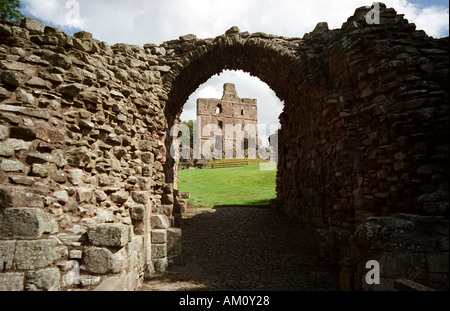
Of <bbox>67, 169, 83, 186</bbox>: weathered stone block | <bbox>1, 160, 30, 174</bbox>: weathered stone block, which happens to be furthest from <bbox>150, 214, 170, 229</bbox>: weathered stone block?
<bbox>1, 160, 30, 174</bbox>: weathered stone block

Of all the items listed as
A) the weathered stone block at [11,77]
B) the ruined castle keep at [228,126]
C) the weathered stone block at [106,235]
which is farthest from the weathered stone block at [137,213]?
the ruined castle keep at [228,126]

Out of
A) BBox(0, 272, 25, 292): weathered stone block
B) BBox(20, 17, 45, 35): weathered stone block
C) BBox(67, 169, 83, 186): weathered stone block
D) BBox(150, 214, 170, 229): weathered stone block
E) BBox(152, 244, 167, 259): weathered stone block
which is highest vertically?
BBox(20, 17, 45, 35): weathered stone block

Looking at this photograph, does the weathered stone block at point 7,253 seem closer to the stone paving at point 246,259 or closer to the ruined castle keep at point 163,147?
the ruined castle keep at point 163,147

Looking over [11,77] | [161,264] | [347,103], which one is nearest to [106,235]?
[161,264]

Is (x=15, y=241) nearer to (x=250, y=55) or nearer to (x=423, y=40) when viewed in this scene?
(x=250, y=55)

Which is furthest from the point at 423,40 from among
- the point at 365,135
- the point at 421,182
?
the point at 421,182

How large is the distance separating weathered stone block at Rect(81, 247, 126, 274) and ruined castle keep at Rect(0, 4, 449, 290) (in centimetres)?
2

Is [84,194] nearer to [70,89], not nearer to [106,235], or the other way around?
[106,235]

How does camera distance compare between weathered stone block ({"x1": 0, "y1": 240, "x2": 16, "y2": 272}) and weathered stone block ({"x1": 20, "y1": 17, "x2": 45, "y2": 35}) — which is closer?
weathered stone block ({"x1": 0, "y1": 240, "x2": 16, "y2": 272})

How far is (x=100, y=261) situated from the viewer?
12.8ft

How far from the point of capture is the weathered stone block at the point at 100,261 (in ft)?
12.8

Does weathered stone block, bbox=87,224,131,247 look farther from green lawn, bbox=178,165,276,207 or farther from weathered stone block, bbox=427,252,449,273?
green lawn, bbox=178,165,276,207

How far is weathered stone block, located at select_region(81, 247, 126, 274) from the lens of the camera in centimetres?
389

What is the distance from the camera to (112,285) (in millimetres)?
3727
